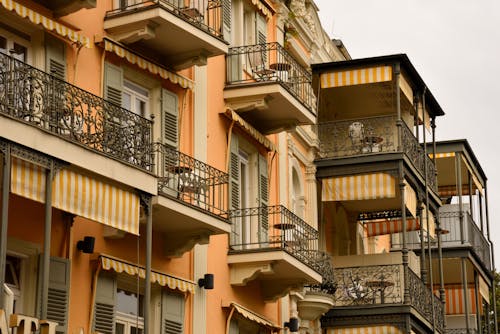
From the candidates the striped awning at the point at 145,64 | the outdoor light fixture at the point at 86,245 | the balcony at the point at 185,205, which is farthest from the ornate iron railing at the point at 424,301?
the outdoor light fixture at the point at 86,245

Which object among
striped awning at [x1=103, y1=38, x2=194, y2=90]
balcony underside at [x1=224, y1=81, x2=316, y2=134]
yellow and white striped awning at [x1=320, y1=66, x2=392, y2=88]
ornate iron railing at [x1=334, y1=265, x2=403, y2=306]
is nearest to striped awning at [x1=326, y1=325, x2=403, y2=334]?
ornate iron railing at [x1=334, y1=265, x2=403, y2=306]

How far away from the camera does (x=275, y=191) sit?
86.2 feet

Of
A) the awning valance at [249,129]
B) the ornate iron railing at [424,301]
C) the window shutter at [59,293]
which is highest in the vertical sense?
the awning valance at [249,129]

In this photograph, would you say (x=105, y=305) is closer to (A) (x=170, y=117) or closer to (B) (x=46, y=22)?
(A) (x=170, y=117)

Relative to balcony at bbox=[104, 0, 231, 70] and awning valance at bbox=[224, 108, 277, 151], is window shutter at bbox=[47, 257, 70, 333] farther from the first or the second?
awning valance at bbox=[224, 108, 277, 151]

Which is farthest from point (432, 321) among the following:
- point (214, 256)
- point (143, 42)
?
point (143, 42)

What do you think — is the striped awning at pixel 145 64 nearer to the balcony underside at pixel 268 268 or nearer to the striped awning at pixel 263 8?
the balcony underside at pixel 268 268

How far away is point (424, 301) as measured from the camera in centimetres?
2917

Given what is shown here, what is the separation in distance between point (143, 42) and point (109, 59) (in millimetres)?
969

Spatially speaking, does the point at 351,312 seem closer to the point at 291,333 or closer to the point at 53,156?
the point at 291,333

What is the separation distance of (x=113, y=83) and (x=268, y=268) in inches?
198

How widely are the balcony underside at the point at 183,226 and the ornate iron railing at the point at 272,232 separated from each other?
2334 millimetres

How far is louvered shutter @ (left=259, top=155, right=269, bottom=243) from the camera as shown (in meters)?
24.4

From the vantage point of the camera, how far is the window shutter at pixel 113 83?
65.1 ft
